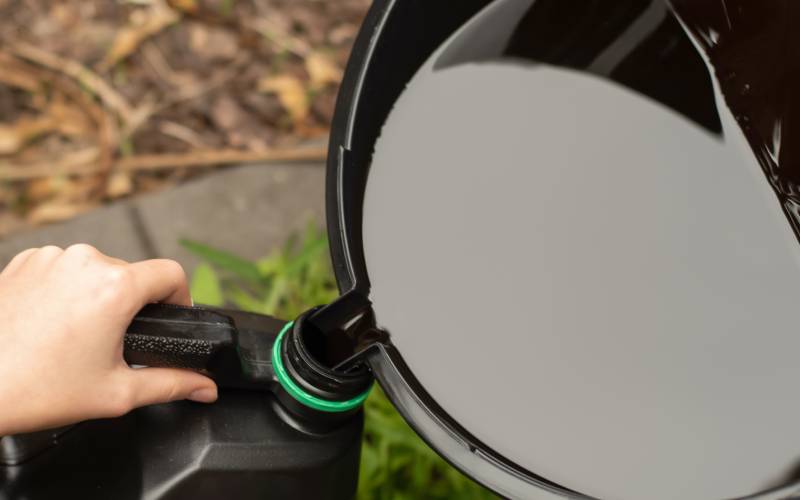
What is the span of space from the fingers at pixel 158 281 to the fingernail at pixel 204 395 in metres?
0.07

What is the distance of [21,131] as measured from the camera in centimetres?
147

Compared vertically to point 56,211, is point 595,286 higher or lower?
higher

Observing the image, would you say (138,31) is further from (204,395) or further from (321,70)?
(204,395)

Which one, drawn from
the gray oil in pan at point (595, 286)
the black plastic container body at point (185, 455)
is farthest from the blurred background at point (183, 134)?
the gray oil in pan at point (595, 286)

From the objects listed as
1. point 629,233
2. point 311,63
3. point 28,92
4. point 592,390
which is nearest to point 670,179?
point 629,233

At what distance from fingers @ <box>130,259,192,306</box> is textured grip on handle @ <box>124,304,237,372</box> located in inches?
0.4

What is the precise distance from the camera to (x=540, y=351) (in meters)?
0.51

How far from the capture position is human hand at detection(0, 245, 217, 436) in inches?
20.4

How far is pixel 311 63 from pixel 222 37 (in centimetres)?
18

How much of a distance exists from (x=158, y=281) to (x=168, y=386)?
0.23 feet

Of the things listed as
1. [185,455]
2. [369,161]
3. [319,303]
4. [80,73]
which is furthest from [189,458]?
[80,73]

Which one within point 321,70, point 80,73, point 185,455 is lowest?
point 80,73

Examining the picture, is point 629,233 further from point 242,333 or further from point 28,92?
point 28,92

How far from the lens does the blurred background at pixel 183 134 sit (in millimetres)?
1292
